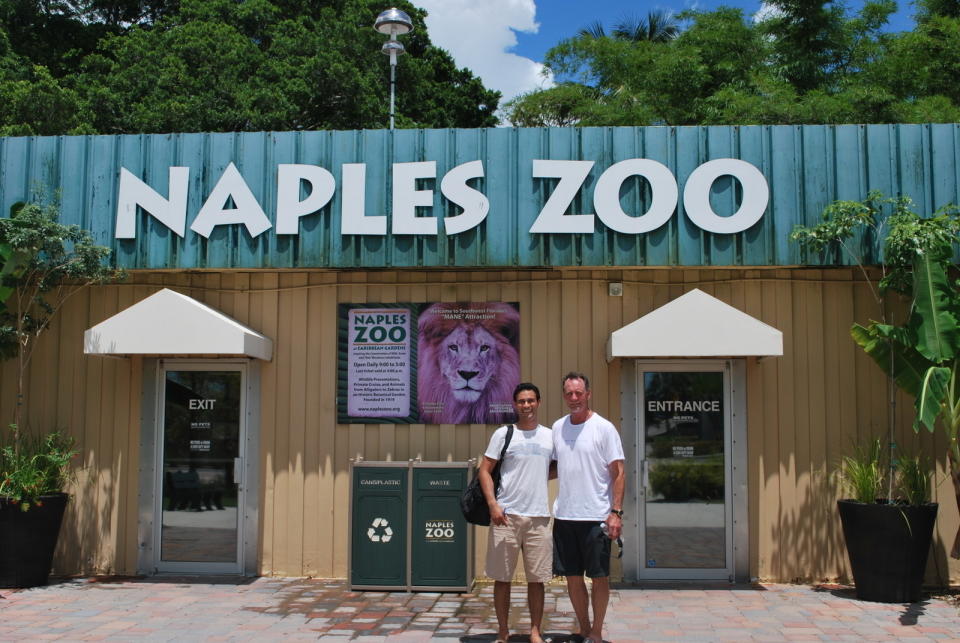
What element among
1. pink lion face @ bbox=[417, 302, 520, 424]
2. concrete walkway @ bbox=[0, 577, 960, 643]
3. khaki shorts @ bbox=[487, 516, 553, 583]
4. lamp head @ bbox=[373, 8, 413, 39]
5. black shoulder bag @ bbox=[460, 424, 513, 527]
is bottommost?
concrete walkway @ bbox=[0, 577, 960, 643]

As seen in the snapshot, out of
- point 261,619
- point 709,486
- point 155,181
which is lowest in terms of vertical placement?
point 261,619

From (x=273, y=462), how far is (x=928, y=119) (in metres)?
19.0

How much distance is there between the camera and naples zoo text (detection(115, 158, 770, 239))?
9.17 meters

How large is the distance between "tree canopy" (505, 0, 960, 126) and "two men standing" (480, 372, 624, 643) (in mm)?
18796

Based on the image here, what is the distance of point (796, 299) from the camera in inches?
367

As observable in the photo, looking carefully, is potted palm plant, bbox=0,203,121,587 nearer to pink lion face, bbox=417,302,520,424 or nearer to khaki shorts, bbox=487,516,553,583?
pink lion face, bbox=417,302,520,424

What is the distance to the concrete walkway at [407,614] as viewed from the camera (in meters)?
6.96

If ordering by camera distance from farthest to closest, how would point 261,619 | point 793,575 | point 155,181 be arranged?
1. point 155,181
2. point 793,575
3. point 261,619

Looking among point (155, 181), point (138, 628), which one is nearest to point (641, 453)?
point (138, 628)

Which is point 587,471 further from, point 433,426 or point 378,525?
point 433,426

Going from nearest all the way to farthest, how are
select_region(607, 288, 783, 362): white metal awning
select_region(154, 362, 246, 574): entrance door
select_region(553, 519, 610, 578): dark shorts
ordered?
select_region(553, 519, 610, 578): dark shorts → select_region(607, 288, 783, 362): white metal awning → select_region(154, 362, 246, 574): entrance door

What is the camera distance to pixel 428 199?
30.7 ft

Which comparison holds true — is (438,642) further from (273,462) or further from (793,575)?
(793,575)

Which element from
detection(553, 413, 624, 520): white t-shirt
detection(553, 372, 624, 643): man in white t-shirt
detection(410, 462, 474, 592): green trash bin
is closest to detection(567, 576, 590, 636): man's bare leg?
detection(553, 372, 624, 643): man in white t-shirt
